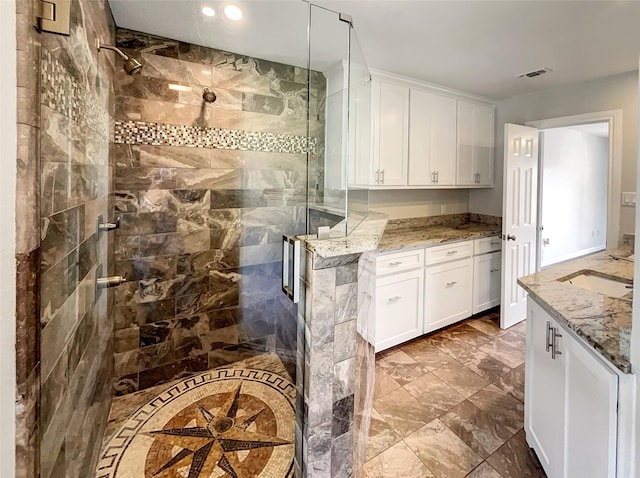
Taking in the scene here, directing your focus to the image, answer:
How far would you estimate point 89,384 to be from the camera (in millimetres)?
1369

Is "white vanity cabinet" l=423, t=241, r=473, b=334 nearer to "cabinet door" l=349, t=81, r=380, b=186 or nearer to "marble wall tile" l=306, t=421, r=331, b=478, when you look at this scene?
"cabinet door" l=349, t=81, r=380, b=186

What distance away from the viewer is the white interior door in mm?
2914

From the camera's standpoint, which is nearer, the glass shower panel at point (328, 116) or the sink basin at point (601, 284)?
the sink basin at point (601, 284)

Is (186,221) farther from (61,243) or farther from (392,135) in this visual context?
(392,135)

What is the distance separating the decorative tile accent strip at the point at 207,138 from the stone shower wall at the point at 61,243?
313 mm

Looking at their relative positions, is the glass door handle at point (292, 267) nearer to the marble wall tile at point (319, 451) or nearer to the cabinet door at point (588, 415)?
the marble wall tile at point (319, 451)

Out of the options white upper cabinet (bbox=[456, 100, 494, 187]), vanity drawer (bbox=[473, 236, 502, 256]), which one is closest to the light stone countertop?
vanity drawer (bbox=[473, 236, 502, 256])

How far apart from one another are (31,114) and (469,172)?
3517 mm

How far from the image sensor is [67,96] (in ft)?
3.44

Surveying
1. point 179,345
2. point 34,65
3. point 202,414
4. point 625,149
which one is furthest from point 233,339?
point 625,149

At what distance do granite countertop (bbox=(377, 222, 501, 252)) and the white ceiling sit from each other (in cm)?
143

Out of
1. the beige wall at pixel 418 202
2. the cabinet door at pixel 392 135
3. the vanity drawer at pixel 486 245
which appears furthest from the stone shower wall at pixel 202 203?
the vanity drawer at pixel 486 245

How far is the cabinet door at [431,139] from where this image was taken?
9.56ft

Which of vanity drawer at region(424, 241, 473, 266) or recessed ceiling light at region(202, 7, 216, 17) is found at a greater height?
recessed ceiling light at region(202, 7, 216, 17)
